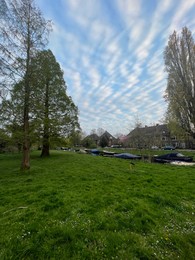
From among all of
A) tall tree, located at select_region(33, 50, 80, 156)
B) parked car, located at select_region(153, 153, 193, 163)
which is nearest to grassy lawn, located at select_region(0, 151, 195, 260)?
tall tree, located at select_region(33, 50, 80, 156)

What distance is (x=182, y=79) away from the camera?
19.1 m

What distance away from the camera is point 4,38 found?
9.65 metres

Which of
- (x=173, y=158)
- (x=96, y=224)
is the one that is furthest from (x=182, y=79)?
(x=96, y=224)

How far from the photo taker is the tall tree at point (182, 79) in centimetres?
1870

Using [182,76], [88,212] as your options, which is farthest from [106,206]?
[182,76]

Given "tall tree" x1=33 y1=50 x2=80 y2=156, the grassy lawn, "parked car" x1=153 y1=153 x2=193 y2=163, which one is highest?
"tall tree" x1=33 y1=50 x2=80 y2=156

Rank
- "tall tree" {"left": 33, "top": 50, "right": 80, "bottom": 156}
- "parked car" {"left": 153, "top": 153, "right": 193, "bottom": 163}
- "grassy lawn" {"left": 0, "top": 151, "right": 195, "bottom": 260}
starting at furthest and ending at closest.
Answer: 1. "parked car" {"left": 153, "top": 153, "right": 193, "bottom": 163}
2. "tall tree" {"left": 33, "top": 50, "right": 80, "bottom": 156}
3. "grassy lawn" {"left": 0, "top": 151, "right": 195, "bottom": 260}

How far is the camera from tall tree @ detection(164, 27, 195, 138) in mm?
18703

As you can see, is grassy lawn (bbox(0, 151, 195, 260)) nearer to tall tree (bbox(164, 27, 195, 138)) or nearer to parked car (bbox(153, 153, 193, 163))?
parked car (bbox(153, 153, 193, 163))

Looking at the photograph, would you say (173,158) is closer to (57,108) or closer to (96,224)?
(57,108)

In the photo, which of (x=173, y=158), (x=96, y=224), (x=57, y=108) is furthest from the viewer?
(x=173, y=158)

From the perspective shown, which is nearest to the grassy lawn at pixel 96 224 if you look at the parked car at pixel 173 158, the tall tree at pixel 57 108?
the tall tree at pixel 57 108

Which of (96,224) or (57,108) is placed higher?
(57,108)

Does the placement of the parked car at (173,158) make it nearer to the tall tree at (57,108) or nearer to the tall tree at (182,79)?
the tall tree at (182,79)
